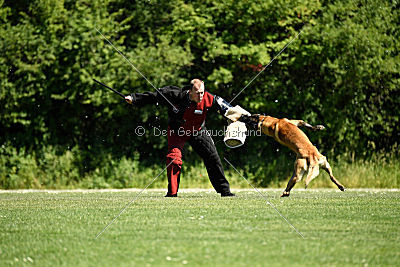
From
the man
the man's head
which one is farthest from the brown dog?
the man's head

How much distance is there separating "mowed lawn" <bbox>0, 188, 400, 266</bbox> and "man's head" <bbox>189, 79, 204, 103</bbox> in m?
2.08

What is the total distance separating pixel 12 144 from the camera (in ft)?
56.3

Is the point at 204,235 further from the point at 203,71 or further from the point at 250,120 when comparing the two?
the point at 203,71

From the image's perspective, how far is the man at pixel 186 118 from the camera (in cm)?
1048

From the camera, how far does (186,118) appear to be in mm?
10594

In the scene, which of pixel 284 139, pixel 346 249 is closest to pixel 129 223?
pixel 346 249

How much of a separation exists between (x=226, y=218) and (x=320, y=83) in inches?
403

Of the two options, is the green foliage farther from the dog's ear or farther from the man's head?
the man's head

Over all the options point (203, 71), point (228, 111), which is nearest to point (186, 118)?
point (228, 111)

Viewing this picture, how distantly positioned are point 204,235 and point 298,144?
14.5 feet

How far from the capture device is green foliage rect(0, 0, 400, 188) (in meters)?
16.4

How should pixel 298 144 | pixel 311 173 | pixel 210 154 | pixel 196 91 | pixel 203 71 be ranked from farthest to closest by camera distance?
pixel 203 71
pixel 210 154
pixel 196 91
pixel 298 144
pixel 311 173

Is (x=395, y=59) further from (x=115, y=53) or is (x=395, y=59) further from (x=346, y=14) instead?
(x=115, y=53)

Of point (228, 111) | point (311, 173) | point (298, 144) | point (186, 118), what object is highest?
point (228, 111)
